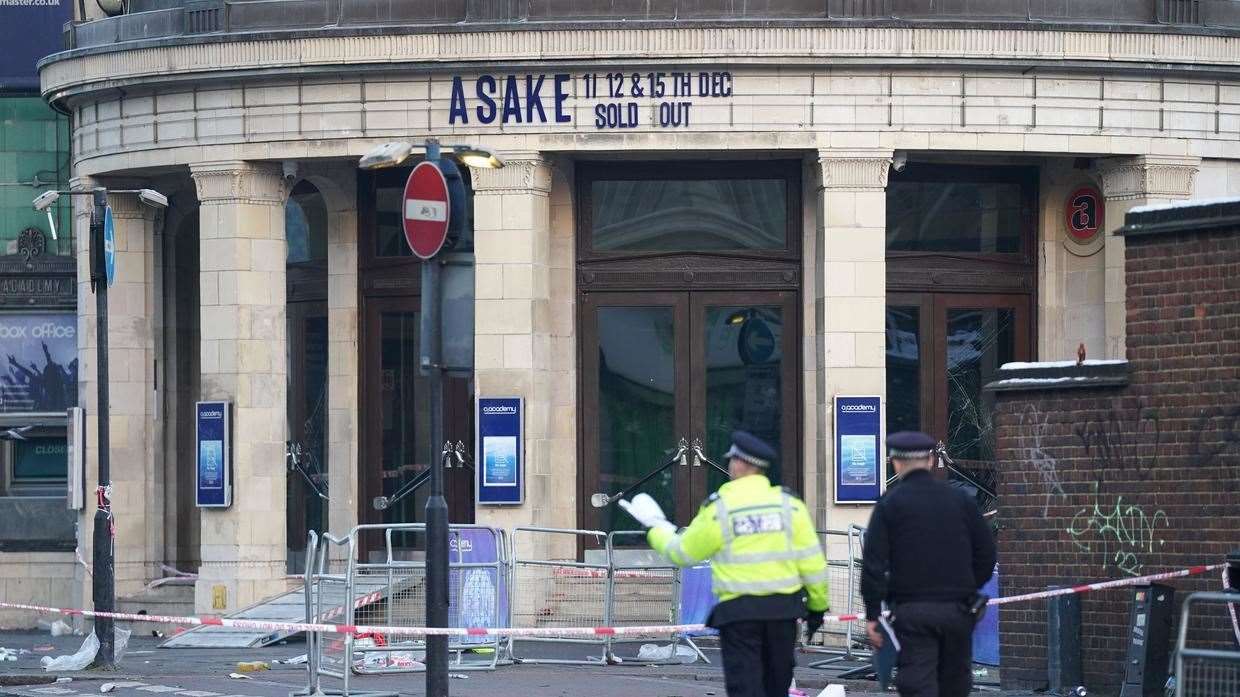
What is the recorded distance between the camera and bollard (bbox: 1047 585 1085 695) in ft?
51.2

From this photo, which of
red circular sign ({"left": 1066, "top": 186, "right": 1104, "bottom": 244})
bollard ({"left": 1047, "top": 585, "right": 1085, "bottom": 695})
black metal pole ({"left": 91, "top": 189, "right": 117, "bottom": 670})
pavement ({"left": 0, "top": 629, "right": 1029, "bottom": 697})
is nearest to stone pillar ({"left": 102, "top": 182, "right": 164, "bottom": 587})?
pavement ({"left": 0, "top": 629, "right": 1029, "bottom": 697})

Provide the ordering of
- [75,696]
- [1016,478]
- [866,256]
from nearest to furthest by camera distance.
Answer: [1016,478] → [75,696] → [866,256]

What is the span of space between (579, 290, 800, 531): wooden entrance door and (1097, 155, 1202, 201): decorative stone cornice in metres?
3.97

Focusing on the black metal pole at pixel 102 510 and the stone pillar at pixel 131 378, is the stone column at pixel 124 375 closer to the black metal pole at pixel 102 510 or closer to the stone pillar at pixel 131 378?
the stone pillar at pixel 131 378

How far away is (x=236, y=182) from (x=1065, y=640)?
1225 cm

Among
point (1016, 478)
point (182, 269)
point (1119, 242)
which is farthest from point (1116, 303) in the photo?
point (182, 269)

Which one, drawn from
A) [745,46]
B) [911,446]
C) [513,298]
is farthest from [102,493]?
[911,446]

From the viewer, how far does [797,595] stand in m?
11.4

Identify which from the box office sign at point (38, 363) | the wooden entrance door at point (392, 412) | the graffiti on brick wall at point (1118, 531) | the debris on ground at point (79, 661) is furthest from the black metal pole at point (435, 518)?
the box office sign at point (38, 363)

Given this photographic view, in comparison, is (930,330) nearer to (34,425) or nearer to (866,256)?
(866,256)

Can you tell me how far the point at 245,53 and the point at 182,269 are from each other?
4934 millimetres

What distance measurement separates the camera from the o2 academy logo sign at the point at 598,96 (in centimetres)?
2288

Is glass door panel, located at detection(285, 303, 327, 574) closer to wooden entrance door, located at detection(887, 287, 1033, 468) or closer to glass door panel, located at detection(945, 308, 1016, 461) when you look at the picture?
wooden entrance door, located at detection(887, 287, 1033, 468)

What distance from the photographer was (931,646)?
1137 cm
